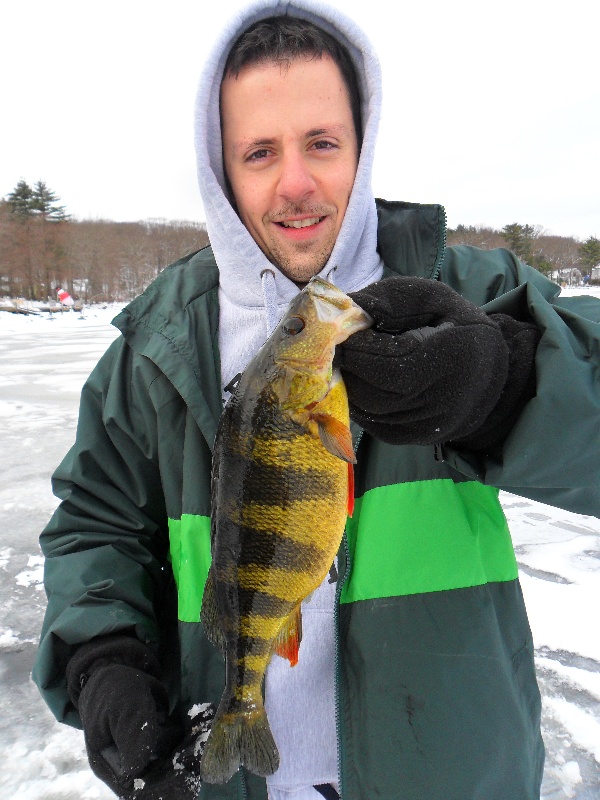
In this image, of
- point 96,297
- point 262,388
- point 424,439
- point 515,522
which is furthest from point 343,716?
point 96,297

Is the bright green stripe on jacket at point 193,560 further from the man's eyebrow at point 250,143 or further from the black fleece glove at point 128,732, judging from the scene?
the man's eyebrow at point 250,143

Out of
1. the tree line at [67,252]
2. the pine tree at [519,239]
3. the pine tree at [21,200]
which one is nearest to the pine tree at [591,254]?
the pine tree at [519,239]

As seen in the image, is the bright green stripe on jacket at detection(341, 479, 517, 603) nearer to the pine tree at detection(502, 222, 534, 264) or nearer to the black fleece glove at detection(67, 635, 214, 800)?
the black fleece glove at detection(67, 635, 214, 800)

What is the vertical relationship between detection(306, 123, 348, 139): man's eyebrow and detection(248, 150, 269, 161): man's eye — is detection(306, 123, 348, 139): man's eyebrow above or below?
above

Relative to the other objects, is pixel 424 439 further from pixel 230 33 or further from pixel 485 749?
pixel 230 33

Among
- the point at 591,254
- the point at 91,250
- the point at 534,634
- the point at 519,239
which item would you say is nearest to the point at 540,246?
the point at 591,254

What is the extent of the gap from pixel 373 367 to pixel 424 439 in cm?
23

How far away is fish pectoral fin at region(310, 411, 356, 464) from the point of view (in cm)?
129

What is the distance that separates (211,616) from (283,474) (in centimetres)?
49

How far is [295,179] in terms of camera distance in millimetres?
1913

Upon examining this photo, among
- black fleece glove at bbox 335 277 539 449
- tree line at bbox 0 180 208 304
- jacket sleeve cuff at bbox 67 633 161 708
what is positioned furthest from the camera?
tree line at bbox 0 180 208 304

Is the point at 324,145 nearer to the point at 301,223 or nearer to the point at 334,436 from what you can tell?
the point at 301,223

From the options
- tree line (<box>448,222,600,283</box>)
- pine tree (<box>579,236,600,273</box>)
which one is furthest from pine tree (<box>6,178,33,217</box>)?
pine tree (<box>579,236,600,273</box>)

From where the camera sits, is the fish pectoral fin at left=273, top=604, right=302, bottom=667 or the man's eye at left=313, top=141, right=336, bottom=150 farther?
the man's eye at left=313, top=141, right=336, bottom=150
